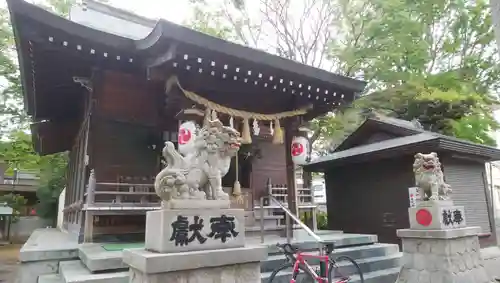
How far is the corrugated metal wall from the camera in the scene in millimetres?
9398

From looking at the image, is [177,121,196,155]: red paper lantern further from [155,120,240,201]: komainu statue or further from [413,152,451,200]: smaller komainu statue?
[413,152,451,200]: smaller komainu statue

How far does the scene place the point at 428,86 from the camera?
40.3 ft

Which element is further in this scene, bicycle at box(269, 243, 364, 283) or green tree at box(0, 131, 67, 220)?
green tree at box(0, 131, 67, 220)

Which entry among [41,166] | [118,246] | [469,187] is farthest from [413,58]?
[41,166]

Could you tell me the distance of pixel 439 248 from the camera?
242 inches

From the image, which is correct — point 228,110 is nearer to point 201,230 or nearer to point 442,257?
point 201,230

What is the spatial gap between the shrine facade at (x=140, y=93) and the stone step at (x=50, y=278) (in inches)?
47.5

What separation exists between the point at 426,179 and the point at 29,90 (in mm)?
8674

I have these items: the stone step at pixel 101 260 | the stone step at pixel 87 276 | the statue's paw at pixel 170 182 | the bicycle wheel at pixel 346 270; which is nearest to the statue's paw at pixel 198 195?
the statue's paw at pixel 170 182

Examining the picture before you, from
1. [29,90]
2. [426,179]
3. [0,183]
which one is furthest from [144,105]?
[0,183]

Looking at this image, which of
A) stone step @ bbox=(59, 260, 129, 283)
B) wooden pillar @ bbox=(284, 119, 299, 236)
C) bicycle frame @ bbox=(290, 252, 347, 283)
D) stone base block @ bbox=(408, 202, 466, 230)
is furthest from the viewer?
wooden pillar @ bbox=(284, 119, 299, 236)

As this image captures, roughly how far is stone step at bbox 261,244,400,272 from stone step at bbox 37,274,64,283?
9.97 feet

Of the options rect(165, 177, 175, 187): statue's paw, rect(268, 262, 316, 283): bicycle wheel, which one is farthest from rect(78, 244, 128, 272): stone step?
rect(268, 262, 316, 283): bicycle wheel

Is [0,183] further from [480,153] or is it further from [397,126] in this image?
[480,153]
